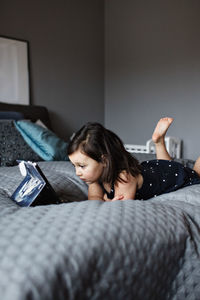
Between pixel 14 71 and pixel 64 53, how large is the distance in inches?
29.7

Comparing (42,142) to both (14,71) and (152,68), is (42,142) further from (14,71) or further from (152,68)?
(152,68)

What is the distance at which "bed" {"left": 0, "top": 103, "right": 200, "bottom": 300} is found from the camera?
538 millimetres

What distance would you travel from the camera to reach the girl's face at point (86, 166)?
1275 mm

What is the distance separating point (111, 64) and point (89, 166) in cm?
305

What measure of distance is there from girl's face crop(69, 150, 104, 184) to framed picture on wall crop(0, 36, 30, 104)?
199 centimetres

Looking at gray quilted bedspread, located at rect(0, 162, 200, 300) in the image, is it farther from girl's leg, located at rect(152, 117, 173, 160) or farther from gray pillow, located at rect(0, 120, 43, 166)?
gray pillow, located at rect(0, 120, 43, 166)

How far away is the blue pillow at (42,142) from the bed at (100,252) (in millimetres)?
Answer: 1231

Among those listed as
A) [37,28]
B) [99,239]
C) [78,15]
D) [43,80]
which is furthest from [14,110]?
[99,239]

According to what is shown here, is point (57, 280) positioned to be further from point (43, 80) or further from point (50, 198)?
point (43, 80)

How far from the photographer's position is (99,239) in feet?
2.12

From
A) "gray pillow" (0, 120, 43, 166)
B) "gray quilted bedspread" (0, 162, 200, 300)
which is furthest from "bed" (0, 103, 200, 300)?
"gray pillow" (0, 120, 43, 166)

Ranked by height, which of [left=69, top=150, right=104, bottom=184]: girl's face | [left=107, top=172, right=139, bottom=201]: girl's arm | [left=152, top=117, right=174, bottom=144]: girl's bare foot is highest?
[left=152, top=117, right=174, bottom=144]: girl's bare foot

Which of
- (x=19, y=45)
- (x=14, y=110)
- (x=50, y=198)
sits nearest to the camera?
(x=50, y=198)

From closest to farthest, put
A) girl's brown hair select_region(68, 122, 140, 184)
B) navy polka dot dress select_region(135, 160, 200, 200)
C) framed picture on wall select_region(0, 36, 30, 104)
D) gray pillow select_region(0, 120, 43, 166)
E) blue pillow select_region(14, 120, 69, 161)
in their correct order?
girl's brown hair select_region(68, 122, 140, 184) → navy polka dot dress select_region(135, 160, 200, 200) → gray pillow select_region(0, 120, 43, 166) → blue pillow select_region(14, 120, 69, 161) → framed picture on wall select_region(0, 36, 30, 104)
